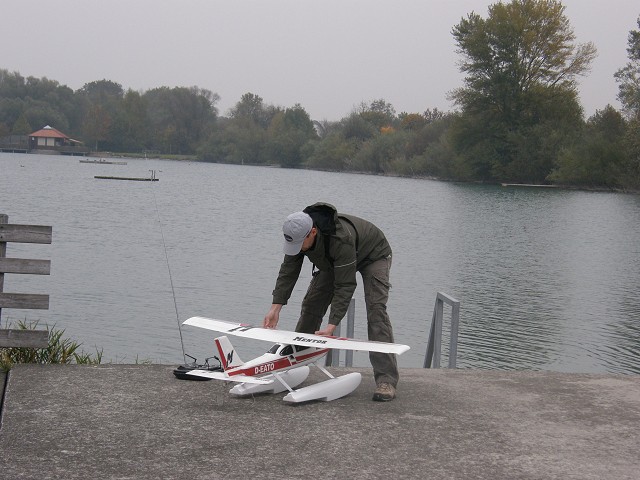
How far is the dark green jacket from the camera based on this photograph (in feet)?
20.8

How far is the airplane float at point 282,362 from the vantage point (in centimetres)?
604

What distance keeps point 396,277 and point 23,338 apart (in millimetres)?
18796

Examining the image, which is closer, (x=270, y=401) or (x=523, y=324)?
(x=270, y=401)

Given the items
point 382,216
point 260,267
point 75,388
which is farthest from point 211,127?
point 75,388

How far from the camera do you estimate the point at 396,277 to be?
25.5 m

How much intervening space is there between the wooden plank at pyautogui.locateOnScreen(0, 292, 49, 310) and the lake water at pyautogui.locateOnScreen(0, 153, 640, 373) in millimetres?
1200

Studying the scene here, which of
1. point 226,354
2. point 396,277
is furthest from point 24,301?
point 396,277

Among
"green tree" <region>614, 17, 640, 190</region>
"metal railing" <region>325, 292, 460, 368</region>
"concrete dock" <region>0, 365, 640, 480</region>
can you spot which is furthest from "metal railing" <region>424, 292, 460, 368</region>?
"green tree" <region>614, 17, 640, 190</region>

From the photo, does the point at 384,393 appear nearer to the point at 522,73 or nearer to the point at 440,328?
the point at 440,328

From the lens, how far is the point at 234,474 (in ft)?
15.9

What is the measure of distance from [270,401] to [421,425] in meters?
1.11

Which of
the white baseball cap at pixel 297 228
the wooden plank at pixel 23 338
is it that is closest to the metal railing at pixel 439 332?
the white baseball cap at pixel 297 228

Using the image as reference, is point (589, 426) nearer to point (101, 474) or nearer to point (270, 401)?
point (270, 401)

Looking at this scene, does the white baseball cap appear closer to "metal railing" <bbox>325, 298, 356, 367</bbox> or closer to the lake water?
the lake water
